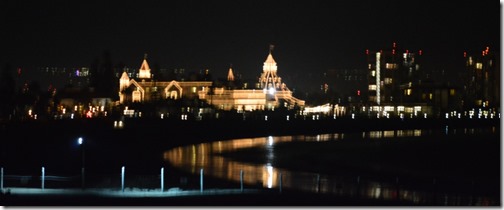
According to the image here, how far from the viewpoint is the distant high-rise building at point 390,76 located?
392 ft

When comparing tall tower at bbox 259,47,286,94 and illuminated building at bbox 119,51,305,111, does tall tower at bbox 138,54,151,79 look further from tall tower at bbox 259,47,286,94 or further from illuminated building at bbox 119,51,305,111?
tall tower at bbox 259,47,286,94

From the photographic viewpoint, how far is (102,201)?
21.6 m

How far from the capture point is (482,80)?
129875 mm

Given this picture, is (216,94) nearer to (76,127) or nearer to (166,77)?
(166,77)

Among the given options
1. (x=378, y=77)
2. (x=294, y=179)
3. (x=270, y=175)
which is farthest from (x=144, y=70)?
(x=294, y=179)

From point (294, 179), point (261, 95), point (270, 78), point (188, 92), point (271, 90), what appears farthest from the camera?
point (270, 78)

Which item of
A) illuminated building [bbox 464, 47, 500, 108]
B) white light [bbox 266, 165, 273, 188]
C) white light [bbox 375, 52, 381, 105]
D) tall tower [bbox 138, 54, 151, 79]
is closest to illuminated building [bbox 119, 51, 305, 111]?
tall tower [bbox 138, 54, 151, 79]

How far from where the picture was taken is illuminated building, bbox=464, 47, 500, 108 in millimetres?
123250

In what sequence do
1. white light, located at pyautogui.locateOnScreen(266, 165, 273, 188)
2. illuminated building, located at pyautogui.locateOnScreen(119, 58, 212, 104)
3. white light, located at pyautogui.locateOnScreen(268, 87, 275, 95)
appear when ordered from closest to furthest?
white light, located at pyautogui.locateOnScreen(266, 165, 273, 188) < illuminated building, located at pyautogui.locateOnScreen(119, 58, 212, 104) < white light, located at pyautogui.locateOnScreen(268, 87, 275, 95)

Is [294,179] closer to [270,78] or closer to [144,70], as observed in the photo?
[144,70]

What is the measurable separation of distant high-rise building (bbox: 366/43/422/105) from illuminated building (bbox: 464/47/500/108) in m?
9.86

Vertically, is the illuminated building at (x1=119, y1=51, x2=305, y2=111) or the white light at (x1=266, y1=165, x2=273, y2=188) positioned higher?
the illuminated building at (x1=119, y1=51, x2=305, y2=111)

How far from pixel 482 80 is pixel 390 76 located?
17.3 meters

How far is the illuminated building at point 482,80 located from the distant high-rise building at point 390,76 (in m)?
9.86
